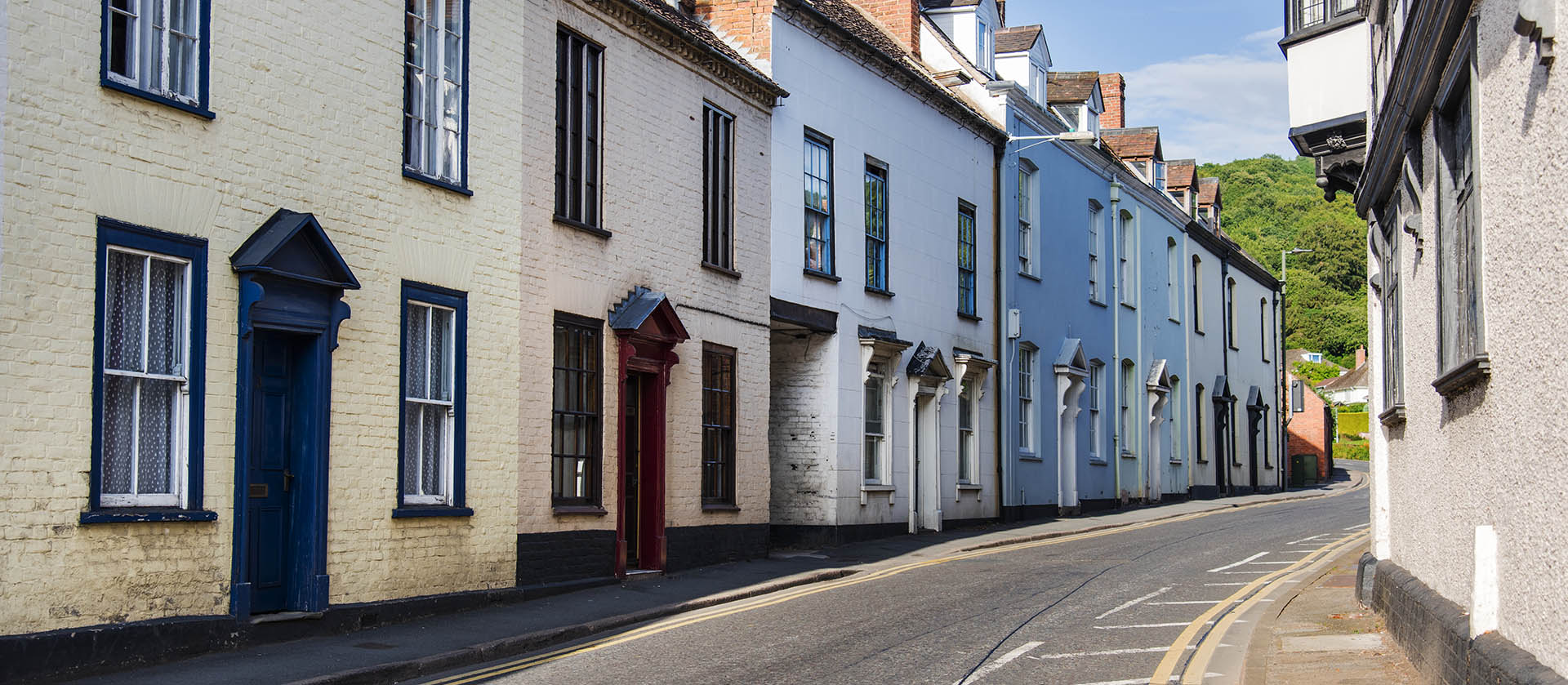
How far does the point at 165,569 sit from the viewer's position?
10.5 metres

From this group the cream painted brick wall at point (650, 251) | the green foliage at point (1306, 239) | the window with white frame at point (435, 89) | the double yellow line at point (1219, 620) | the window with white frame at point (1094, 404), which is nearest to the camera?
the double yellow line at point (1219, 620)

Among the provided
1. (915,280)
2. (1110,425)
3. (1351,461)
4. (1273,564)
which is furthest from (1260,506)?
(1351,461)

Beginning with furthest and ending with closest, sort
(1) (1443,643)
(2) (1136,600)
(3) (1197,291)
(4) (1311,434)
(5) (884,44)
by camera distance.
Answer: (4) (1311,434) → (3) (1197,291) → (5) (884,44) → (2) (1136,600) → (1) (1443,643)

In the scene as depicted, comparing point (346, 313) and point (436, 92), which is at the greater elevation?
point (436, 92)

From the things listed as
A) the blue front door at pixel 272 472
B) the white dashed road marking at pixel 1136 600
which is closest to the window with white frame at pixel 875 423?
the white dashed road marking at pixel 1136 600

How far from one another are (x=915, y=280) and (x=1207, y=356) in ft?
70.3

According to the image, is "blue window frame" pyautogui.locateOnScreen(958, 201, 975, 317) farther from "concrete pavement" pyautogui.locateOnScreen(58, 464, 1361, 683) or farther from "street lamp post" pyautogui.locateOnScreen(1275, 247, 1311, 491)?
"street lamp post" pyautogui.locateOnScreen(1275, 247, 1311, 491)

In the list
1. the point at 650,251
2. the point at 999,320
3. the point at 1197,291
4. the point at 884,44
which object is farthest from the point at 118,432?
the point at 1197,291

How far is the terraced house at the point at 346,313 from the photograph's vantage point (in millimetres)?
9820

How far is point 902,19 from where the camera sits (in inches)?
1088

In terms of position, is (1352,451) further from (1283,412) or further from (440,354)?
(440,354)

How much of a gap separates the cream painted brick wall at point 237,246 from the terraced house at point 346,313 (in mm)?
24

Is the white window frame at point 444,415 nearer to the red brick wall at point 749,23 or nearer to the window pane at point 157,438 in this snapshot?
the window pane at point 157,438

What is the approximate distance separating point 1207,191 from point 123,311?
42011 millimetres
